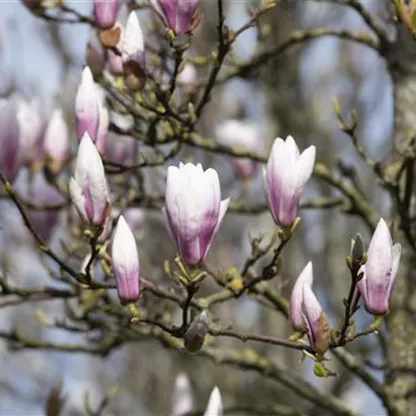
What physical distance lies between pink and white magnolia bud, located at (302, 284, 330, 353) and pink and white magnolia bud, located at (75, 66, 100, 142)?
503 millimetres

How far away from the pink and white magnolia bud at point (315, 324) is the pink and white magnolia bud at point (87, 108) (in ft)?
1.65

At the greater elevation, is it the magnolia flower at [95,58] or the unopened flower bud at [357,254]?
the magnolia flower at [95,58]

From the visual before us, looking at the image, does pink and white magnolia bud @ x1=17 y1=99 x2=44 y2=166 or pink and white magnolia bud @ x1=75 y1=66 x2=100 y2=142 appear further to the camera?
pink and white magnolia bud @ x1=17 y1=99 x2=44 y2=166

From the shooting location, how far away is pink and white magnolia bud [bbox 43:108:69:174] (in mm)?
2162

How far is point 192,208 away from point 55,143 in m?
0.85

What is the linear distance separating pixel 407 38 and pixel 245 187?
23.3 inches

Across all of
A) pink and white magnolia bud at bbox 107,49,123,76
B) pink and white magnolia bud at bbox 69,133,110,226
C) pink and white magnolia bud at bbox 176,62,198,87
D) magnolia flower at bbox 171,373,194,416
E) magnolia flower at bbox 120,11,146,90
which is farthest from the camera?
pink and white magnolia bud at bbox 176,62,198,87

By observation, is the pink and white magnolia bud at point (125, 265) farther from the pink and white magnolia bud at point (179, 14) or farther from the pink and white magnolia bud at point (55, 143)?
the pink and white magnolia bud at point (55, 143)

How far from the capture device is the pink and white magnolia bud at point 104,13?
1810 millimetres

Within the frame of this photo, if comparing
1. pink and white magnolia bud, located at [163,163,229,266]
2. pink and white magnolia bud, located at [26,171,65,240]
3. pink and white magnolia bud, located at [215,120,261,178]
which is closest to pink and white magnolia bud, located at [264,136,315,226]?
pink and white magnolia bud, located at [163,163,229,266]

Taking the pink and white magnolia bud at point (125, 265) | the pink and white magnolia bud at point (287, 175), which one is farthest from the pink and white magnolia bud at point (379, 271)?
the pink and white magnolia bud at point (125, 265)

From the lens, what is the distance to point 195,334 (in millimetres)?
1410

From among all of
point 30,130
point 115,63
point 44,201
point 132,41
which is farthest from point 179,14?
point 44,201

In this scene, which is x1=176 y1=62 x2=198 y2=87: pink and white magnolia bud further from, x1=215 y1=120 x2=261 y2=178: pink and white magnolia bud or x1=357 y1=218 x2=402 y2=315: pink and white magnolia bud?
x1=357 y1=218 x2=402 y2=315: pink and white magnolia bud
